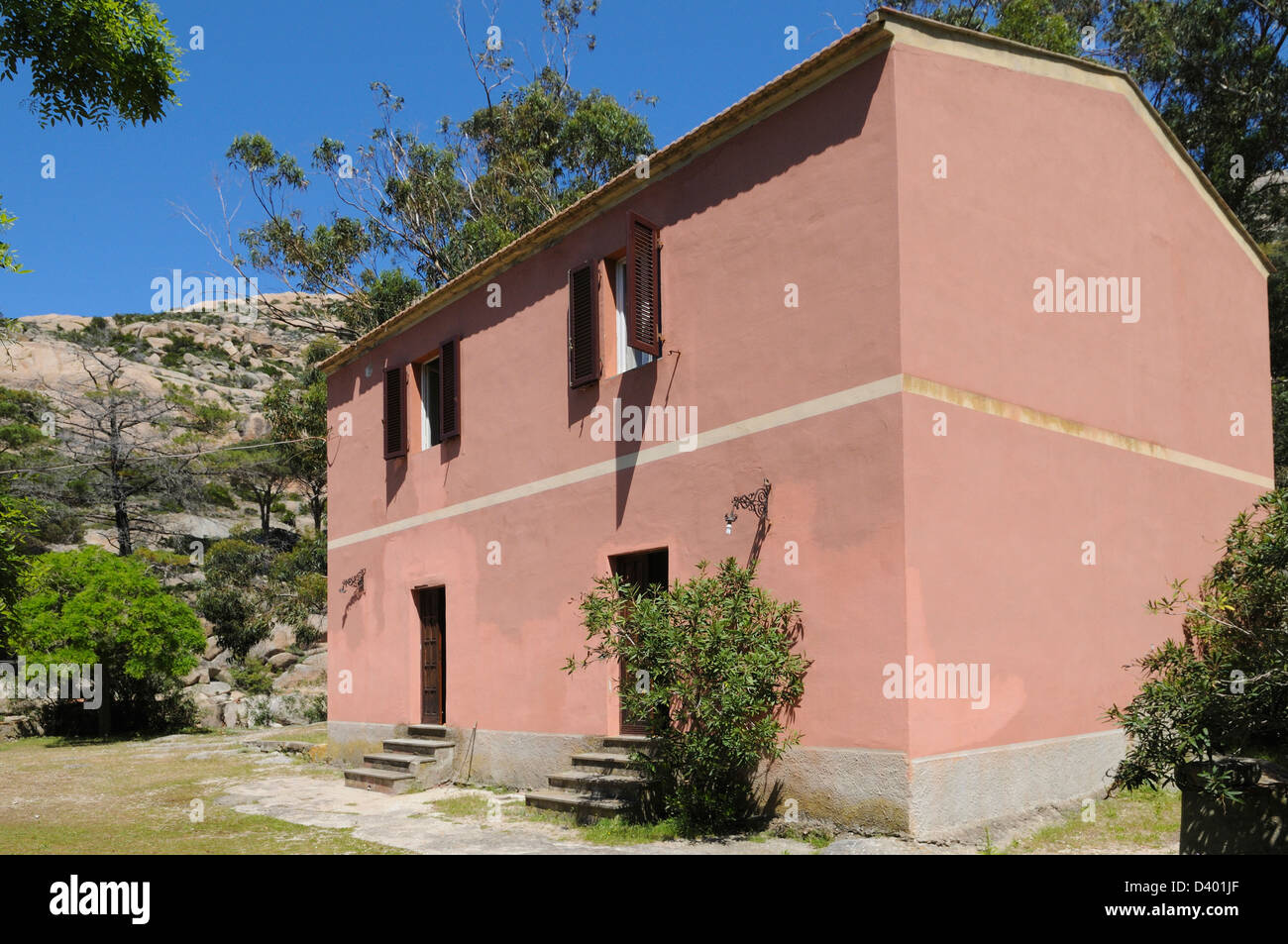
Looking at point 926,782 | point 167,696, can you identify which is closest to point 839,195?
point 926,782

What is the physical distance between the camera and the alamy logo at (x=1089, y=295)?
31.6ft

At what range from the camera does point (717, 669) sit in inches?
329

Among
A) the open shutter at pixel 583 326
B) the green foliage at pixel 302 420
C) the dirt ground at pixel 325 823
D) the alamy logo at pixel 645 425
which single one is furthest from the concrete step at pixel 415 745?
the green foliage at pixel 302 420

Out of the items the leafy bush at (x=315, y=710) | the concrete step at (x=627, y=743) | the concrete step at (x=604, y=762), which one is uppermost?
the concrete step at (x=627, y=743)

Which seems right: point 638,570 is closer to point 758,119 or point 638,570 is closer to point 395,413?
point 758,119

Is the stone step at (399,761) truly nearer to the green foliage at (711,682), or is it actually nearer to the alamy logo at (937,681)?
the green foliage at (711,682)

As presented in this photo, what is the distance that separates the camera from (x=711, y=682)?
8.47m

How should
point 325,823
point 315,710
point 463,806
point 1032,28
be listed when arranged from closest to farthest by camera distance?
1. point 325,823
2. point 463,806
3. point 1032,28
4. point 315,710

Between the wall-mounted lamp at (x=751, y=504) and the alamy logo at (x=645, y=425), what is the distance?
0.85m

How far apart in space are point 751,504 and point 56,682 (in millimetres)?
18540

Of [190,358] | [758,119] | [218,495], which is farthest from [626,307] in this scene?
[190,358]

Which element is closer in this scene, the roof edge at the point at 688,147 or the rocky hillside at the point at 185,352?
the roof edge at the point at 688,147
